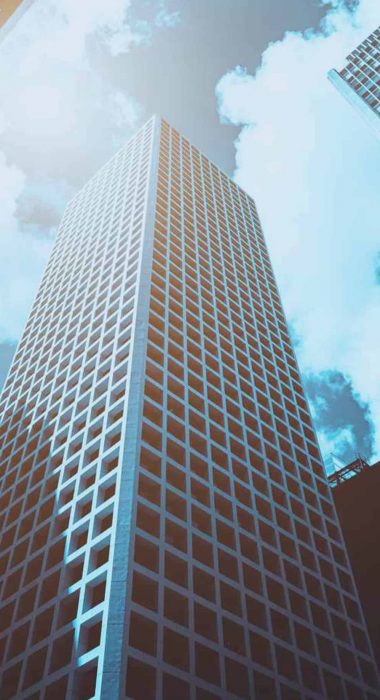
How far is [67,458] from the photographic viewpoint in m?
42.5

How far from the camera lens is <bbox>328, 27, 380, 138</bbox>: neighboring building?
94.8 m

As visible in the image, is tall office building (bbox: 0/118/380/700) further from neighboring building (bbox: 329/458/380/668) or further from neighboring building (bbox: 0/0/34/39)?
neighboring building (bbox: 0/0/34/39)

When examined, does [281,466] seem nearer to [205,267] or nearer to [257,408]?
[257,408]

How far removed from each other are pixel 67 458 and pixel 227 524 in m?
12.0

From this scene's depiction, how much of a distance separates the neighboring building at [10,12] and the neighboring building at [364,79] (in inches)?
3228

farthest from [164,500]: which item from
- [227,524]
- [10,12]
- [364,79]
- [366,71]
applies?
[366,71]

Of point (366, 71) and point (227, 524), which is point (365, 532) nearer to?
point (227, 524)

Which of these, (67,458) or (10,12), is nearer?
(10,12)

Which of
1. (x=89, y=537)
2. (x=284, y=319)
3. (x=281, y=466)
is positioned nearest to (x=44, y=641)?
(x=89, y=537)

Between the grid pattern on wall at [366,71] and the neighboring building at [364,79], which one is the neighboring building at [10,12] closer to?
the neighboring building at [364,79]

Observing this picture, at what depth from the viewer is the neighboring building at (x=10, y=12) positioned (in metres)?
17.7

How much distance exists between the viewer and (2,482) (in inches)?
1902

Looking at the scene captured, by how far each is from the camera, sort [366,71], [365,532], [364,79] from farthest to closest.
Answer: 1. [366,71]
2. [364,79]
3. [365,532]

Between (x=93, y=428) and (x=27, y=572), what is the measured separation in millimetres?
10096
